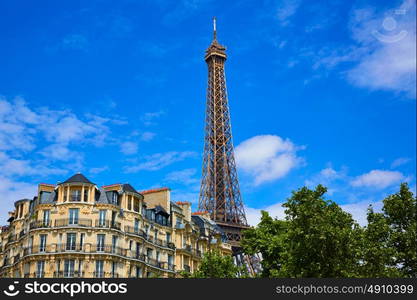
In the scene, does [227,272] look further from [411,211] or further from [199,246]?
[199,246]

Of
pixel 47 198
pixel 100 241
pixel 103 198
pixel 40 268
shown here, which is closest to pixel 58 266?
pixel 40 268

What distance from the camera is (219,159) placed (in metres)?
111

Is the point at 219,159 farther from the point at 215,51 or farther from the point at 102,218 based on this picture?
the point at 102,218

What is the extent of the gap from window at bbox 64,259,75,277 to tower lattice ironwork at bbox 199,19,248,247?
45.8 meters

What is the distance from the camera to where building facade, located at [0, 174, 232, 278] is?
155 ft

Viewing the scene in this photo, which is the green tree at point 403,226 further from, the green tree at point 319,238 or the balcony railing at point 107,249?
the balcony railing at point 107,249

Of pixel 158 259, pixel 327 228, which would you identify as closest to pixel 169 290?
pixel 327 228

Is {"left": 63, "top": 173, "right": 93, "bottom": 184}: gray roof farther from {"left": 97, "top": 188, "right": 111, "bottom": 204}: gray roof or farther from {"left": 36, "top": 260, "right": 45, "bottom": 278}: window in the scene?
{"left": 36, "top": 260, "right": 45, "bottom": 278}: window

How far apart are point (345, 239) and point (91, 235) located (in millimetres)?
22515

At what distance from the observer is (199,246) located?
204 feet

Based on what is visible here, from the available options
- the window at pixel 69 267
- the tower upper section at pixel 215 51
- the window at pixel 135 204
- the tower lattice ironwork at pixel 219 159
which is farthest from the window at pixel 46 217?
the tower upper section at pixel 215 51

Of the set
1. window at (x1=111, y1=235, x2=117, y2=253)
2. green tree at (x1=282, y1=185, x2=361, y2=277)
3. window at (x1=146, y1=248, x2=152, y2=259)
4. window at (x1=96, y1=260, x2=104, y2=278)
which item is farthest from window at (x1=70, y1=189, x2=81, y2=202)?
green tree at (x1=282, y1=185, x2=361, y2=277)

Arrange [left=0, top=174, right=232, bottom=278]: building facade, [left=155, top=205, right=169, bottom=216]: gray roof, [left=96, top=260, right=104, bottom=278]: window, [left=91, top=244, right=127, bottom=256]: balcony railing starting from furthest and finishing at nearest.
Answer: [left=155, top=205, right=169, bottom=216]: gray roof → [left=91, top=244, right=127, bottom=256]: balcony railing → [left=0, top=174, right=232, bottom=278]: building facade → [left=96, top=260, right=104, bottom=278]: window

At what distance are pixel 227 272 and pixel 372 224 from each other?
11611 mm
